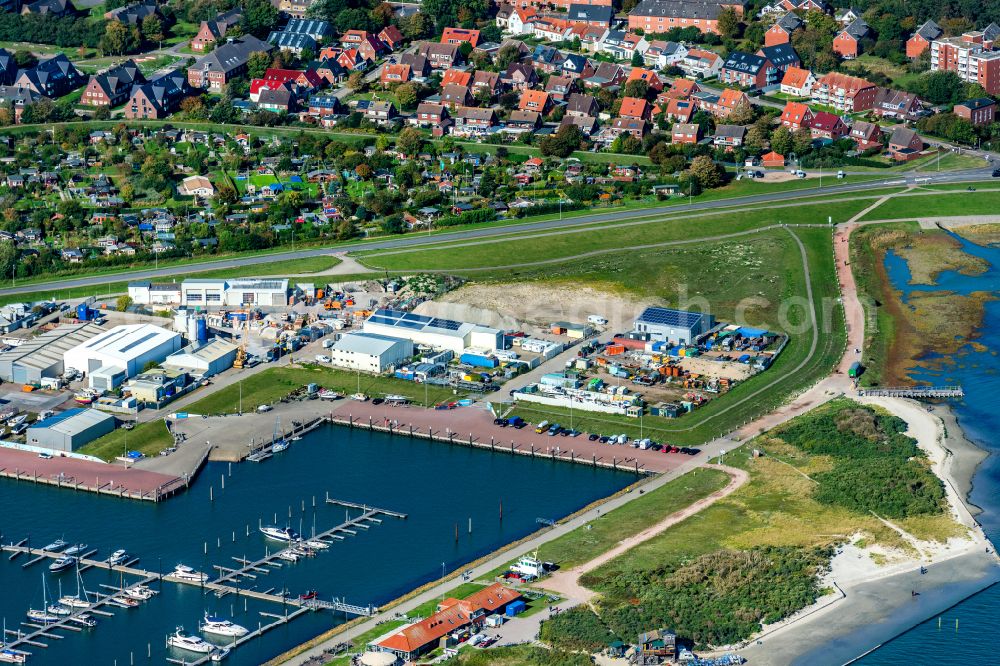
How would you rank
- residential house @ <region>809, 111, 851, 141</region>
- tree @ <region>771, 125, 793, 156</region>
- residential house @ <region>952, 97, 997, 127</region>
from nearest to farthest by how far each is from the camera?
tree @ <region>771, 125, 793, 156</region>
residential house @ <region>809, 111, 851, 141</region>
residential house @ <region>952, 97, 997, 127</region>

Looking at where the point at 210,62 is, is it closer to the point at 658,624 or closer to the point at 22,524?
the point at 22,524

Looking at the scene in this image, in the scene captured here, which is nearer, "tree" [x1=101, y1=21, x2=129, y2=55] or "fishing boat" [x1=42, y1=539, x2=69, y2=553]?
"fishing boat" [x1=42, y1=539, x2=69, y2=553]

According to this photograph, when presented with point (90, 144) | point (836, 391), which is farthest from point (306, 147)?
point (836, 391)

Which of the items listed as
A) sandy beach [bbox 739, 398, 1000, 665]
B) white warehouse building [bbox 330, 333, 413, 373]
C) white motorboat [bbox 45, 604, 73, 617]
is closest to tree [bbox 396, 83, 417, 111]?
white warehouse building [bbox 330, 333, 413, 373]

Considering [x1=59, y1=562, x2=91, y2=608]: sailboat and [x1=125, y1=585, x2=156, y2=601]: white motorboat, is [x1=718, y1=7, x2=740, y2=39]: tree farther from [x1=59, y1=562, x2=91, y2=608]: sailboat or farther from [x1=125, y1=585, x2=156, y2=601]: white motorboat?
[x1=59, y1=562, x2=91, y2=608]: sailboat

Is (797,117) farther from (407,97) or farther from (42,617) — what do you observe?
(42,617)

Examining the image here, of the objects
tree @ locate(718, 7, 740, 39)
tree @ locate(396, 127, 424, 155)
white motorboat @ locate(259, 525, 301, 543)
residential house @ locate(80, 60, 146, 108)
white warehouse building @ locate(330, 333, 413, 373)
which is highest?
tree @ locate(718, 7, 740, 39)
